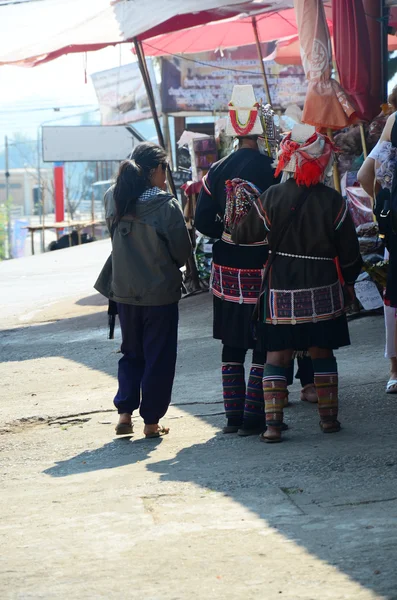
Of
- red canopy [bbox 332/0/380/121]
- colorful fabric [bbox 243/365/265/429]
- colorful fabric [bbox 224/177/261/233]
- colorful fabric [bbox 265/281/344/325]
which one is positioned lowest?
colorful fabric [bbox 243/365/265/429]

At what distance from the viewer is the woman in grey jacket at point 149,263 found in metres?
5.70

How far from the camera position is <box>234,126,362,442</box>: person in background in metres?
5.27

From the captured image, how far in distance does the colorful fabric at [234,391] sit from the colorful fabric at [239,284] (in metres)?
0.40

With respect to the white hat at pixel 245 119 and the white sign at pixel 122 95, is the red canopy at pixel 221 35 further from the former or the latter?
the white sign at pixel 122 95

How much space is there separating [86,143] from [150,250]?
31014mm

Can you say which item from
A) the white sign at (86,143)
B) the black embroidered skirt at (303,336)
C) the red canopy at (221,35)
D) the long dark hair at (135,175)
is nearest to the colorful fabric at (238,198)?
the long dark hair at (135,175)

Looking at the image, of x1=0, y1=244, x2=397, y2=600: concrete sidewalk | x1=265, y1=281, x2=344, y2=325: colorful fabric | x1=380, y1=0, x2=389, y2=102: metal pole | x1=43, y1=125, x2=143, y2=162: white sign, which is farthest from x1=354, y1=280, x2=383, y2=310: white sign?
x1=43, y1=125, x2=143, y2=162: white sign

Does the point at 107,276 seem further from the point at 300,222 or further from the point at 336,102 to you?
the point at 336,102

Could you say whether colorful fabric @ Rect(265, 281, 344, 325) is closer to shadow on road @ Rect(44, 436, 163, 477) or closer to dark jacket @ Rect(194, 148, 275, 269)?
dark jacket @ Rect(194, 148, 275, 269)

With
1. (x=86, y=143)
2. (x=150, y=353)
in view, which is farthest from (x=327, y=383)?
(x=86, y=143)

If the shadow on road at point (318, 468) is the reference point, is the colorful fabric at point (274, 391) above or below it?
above

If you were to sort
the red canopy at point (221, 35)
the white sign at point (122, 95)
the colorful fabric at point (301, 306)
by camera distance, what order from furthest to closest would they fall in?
the white sign at point (122, 95), the red canopy at point (221, 35), the colorful fabric at point (301, 306)

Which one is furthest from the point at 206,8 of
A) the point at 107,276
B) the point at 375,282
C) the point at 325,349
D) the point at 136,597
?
the point at 136,597

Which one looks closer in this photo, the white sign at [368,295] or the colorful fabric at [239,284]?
the colorful fabric at [239,284]
